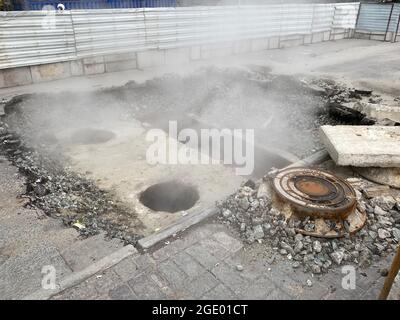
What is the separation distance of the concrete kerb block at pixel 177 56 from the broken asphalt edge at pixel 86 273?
930 centimetres

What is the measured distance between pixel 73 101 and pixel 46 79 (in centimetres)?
172

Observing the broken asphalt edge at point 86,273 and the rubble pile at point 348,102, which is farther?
the rubble pile at point 348,102

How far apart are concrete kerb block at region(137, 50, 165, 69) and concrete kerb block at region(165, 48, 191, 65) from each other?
220mm

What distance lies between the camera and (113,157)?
650cm

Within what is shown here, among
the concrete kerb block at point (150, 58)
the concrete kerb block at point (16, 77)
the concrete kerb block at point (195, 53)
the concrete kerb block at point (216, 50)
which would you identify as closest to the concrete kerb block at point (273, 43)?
the concrete kerb block at point (216, 50)

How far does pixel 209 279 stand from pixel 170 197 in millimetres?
2303

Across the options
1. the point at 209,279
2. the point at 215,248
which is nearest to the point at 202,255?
the point at 215,248

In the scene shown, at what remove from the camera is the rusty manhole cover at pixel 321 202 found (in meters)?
3.90

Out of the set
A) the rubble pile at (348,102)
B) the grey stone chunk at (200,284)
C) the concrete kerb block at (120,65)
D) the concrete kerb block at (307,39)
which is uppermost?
→ the concrete kerb block at (307,39)

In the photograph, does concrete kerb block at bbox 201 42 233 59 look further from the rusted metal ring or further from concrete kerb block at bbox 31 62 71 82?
the rusted metal ring

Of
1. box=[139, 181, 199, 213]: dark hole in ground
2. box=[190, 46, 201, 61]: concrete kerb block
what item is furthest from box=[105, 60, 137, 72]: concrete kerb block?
box=[139, 181, 199, 213]: dark hole in ground

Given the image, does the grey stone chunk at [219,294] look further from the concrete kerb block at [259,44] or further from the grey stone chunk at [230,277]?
the concrete kerb block at [259,44]
